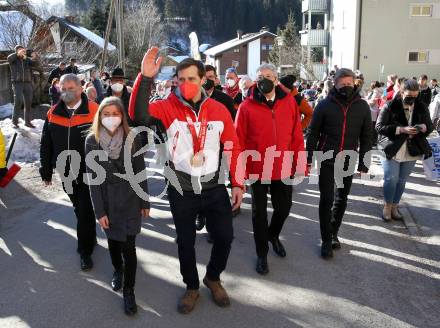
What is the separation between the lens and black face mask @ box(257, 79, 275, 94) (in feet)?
14.4

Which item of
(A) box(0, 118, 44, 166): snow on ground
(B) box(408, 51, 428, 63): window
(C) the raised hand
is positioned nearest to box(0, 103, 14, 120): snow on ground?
(A) box(0, 118, 44, 166): snow on ground

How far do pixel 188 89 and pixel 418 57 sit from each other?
30531 mm

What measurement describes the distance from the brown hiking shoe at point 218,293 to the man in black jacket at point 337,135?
1.44m

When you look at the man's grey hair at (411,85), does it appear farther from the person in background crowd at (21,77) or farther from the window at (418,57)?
the window at (418,57)

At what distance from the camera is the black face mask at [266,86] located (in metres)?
4.39

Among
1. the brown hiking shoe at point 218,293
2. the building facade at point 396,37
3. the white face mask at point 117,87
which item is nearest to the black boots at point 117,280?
the brown hiking shoe at point 218,293

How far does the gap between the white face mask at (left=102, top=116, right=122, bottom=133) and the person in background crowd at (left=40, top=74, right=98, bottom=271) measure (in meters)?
0.92

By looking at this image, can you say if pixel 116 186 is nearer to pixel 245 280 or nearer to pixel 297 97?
pixel 245 280

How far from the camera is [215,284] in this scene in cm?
409

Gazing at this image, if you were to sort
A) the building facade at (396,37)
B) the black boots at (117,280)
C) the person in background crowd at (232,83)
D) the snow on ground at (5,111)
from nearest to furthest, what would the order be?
1. the black boots at (117,280)
2. the person in background crowd at (232,83)
3. the snow on ground at (5,111)
4. the building facade at (396,37)

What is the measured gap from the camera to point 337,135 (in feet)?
16.1

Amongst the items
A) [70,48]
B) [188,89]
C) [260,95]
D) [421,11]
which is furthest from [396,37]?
[188,89]

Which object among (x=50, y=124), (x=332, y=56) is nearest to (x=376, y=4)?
(x=332, y=56)

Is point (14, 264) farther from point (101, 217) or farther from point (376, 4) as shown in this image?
point (376, 4)
